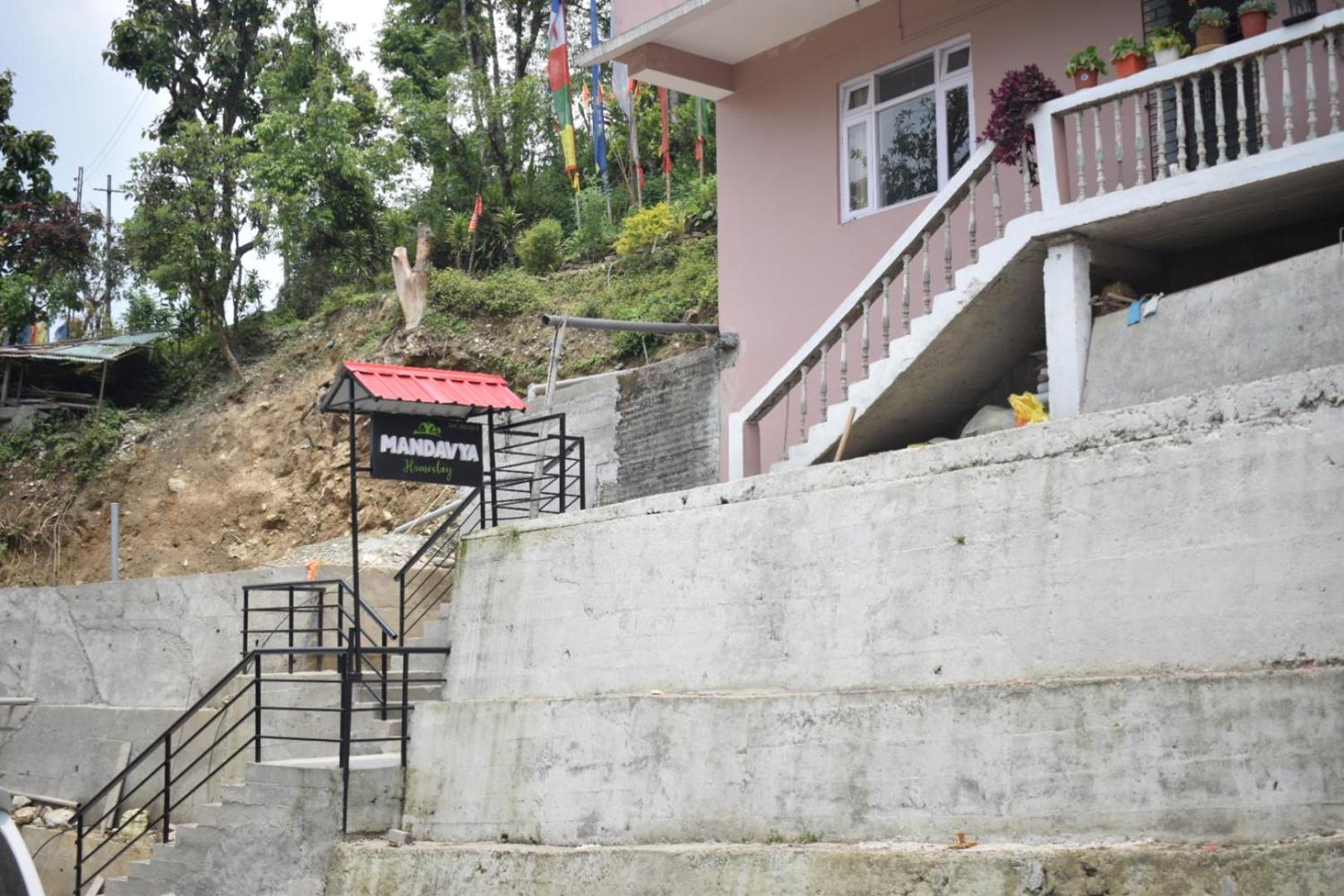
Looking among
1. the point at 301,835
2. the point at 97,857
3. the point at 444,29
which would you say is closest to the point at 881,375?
the point at 301,835

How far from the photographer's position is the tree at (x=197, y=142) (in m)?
25.5

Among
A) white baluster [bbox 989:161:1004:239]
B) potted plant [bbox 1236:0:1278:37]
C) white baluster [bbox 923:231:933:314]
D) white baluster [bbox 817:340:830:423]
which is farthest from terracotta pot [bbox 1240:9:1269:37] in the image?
white baluster [bbox 817:340:830:423]

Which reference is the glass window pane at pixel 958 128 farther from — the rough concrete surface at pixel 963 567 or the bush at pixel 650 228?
the bush at pixel 650 228

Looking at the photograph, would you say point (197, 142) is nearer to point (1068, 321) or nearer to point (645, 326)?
point (645, 326)

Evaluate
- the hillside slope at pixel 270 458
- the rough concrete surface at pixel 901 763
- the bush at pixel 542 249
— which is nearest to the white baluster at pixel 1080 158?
the rough concrete surface at pixel 901 763

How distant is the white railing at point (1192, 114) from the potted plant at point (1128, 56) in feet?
0.74

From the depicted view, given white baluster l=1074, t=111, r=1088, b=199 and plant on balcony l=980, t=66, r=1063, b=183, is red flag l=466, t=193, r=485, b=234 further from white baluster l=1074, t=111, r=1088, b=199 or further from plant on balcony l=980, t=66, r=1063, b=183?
white baluster l=1074, t=111, r=1088, b=199

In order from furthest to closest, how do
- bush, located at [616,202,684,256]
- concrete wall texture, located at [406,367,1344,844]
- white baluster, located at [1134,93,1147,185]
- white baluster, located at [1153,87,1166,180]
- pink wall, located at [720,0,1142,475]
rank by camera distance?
1. bush, located at [616,202,684,256]
2. pink wall, located at [720,0,1142,475]
3. white baluster, located at [1134,93,1147,185]
4. white baluster, located at [1153,87,1166,180]
5. concrete wall texture, located at [406,367,1344,844]

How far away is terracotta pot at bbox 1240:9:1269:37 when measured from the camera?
995 cm

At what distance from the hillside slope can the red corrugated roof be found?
8075 mm

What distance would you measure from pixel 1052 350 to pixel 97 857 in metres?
10.4

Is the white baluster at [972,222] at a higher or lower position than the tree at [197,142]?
lower

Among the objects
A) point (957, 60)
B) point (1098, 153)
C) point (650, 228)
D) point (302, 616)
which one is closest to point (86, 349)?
point (650, 228)

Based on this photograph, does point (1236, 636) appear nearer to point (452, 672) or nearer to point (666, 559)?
point (666, 559)
